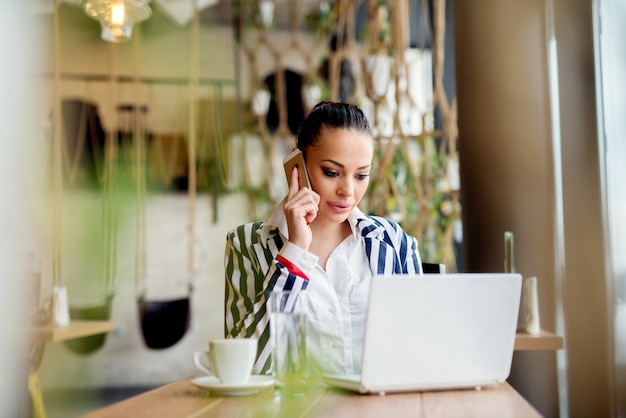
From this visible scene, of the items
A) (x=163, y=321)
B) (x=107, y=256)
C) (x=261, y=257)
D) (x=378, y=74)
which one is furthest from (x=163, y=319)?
(x=107, y=256)

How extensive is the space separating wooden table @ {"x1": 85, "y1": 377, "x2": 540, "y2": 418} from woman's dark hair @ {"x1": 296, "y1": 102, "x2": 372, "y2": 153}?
72 centimetres

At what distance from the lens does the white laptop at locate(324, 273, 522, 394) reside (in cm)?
97

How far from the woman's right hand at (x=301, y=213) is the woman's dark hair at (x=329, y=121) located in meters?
0.15

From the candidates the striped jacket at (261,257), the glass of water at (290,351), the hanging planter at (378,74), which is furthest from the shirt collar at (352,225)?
the hanging planter at (378,74)

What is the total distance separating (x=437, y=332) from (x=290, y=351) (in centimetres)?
20

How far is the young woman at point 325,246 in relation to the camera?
145cm

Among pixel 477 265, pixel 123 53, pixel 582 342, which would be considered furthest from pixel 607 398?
pixel 123 53

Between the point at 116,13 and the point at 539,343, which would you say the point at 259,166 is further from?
the point at 116,13

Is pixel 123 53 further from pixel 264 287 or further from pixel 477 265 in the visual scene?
pixel 264 287

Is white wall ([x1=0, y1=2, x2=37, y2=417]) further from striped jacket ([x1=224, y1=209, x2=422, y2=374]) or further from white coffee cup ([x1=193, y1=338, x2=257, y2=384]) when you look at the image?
striped jacket ([x1=224, y1=209, x2=422, y2=374])

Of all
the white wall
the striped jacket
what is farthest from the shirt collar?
the white wall

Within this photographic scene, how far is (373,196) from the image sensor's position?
14.2ft

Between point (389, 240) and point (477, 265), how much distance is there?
24.9 inches

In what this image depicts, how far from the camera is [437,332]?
99cm
